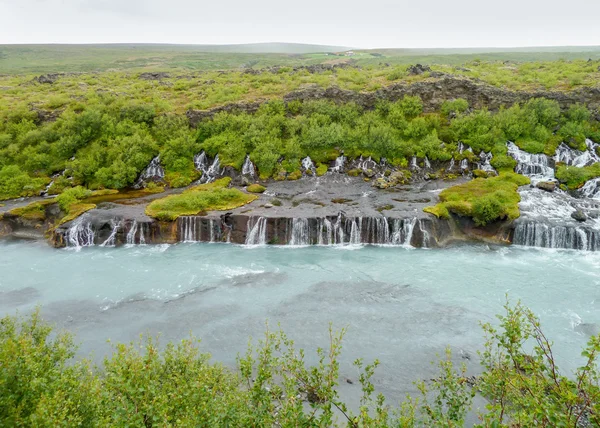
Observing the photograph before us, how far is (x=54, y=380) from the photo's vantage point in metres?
10.9

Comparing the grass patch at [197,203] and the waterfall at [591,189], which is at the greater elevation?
the waterfall at [591,189]

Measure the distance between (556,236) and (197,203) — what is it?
112 feet

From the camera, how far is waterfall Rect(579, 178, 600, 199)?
137 ft

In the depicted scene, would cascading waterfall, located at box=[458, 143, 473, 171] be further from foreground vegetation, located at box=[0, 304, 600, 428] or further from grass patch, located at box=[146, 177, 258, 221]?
foreground vegetation, located at box=[0, 304, 600, 428]

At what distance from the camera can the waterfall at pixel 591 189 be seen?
41875mm

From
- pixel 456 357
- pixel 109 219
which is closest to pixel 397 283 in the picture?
pixel 456 357

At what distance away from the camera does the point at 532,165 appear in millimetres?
48219

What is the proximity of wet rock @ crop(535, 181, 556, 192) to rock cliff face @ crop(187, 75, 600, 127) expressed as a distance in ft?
62.1

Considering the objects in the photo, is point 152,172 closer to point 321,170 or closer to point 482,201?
point 321,170

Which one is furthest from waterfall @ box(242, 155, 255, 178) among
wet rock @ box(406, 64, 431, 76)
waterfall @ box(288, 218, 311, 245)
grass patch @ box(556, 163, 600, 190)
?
wet rock @ box(406, 64, 431, 76)

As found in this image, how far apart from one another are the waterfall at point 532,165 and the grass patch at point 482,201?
6.17 meters

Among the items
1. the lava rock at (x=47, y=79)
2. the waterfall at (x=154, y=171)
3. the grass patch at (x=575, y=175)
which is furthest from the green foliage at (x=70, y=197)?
the lava rock at (x=47, y=79)

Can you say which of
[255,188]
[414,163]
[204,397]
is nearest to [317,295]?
[204,397]

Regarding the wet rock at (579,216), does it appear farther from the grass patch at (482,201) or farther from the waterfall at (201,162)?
the waterfall at (201,162)
